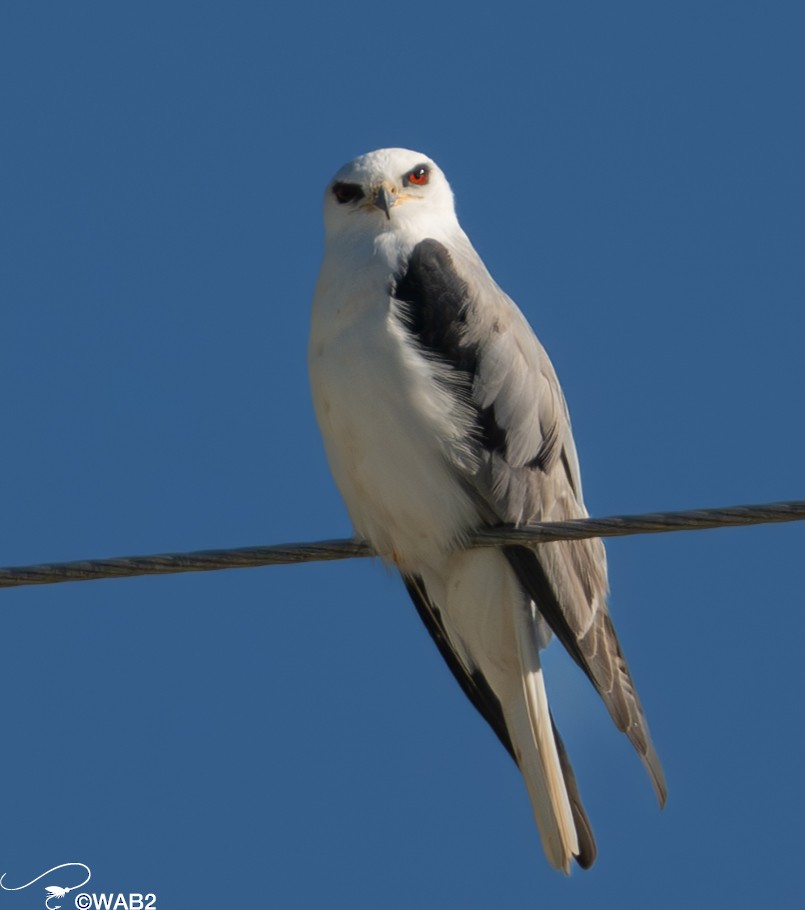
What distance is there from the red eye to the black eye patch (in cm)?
20

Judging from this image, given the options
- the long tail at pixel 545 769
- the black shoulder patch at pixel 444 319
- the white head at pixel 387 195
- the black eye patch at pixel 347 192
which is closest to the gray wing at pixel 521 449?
the black shoulder patch at pixel 444 319

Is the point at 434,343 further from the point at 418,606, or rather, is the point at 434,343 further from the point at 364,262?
the point at 418,606

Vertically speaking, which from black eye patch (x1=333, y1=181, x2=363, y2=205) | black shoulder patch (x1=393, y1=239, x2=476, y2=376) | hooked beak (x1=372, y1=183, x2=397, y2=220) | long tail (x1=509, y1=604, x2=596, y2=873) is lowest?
long tail (x1=509, y1=604, x2=596, y2=873)

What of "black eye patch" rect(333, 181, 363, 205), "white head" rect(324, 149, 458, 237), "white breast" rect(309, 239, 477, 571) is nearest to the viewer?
"white breast" rect(309, 239, 477, 571)

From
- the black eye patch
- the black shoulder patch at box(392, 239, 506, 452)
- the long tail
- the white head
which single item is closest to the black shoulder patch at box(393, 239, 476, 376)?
the black shoulder patch at box(392, 239, 506, 452)

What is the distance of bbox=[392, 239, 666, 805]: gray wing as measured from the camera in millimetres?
5105

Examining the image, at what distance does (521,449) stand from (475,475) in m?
0.18

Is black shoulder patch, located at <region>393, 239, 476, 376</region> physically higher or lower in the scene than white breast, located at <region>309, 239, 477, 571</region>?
higher

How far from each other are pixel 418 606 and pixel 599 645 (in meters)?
0.75

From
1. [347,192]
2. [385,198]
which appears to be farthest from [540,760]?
[347,192]

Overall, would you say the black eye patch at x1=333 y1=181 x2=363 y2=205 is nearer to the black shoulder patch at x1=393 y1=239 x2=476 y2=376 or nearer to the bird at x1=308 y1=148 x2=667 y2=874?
the bird at x1=308 y1=148 x2=667 y2=874

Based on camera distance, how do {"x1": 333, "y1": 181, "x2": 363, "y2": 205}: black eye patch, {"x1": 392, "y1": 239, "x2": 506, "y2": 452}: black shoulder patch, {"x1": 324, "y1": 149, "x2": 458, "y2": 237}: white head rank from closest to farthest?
{"x1": 392, "y1": 239, "x2": 506, "y2": 452}: black shoulder patch → {"x1": 324, "y1": 149, "x2": 458, "y2": 237}: white head → {"x1": 333, "y1": 181, "x2": 363, "y2": 205}: black eye patch

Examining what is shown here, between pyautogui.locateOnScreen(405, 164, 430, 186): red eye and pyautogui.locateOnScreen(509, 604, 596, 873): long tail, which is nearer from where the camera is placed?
pyautogui.locateOnScreen(509, 604, 596, 873): long tail

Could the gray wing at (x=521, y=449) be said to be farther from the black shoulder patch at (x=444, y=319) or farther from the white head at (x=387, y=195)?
the white head at (x=387, y=195)
